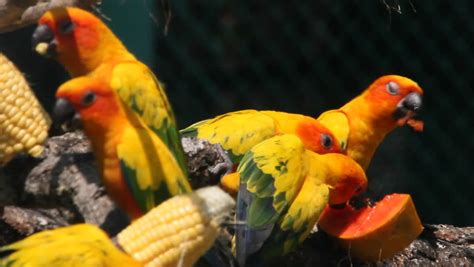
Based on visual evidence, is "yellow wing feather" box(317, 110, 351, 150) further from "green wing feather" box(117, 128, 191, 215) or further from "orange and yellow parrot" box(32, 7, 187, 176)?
"green wing feather" box(117, 128, 191, 215)

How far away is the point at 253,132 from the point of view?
7.24 feet

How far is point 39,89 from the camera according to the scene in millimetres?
2889

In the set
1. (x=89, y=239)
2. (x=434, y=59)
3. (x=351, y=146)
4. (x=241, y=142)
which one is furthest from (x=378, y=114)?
(x=89, y=239)

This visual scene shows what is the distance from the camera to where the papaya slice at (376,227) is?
2045mm

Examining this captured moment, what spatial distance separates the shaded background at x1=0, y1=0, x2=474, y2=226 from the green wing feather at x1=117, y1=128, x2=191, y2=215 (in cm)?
126

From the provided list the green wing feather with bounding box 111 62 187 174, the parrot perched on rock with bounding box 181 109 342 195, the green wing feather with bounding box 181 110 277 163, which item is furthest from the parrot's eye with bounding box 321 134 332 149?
the green wing feather with bounding box 111 62 187 174

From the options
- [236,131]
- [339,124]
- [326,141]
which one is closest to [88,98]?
[236,131]

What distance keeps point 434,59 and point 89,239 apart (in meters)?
2.17

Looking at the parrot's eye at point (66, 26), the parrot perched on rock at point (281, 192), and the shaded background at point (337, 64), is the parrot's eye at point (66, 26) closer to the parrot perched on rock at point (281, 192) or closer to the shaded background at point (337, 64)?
the parrot perched on rock at point (281, 192)

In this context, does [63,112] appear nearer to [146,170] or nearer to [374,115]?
[146,170]

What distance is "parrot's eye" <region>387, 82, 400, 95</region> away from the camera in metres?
2.65

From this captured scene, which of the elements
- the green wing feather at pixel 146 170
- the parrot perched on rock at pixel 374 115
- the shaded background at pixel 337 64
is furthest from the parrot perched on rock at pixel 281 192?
the shaded background at pixel 337 64

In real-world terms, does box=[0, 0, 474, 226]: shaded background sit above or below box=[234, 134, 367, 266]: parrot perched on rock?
below

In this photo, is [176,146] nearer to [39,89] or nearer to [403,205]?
[403,205]
